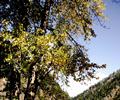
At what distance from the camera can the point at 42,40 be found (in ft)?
52.9

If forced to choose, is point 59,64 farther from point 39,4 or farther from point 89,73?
point 39,4

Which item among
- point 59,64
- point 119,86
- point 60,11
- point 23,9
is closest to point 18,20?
point 23,9

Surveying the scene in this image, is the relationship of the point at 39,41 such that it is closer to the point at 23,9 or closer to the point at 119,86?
the point at 23,9

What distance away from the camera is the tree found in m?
16.3

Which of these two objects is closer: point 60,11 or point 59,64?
point 59,64

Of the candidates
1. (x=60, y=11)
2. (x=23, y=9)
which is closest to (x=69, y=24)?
(x=60, y=11)

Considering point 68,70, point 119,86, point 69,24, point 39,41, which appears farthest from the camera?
point 119,86

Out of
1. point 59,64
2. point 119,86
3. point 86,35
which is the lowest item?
point 59,64

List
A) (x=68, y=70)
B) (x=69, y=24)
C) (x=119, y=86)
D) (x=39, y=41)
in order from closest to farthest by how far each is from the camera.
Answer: (x=39, y=41) → (x=68, y=70) → (x=69, y=24) → (x=119, y=86)

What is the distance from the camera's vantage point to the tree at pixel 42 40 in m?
16.3

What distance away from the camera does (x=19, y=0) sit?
59.7ft

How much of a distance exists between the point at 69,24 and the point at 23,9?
2565 millimetres

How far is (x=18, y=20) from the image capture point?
59.5 ft

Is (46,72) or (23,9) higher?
(23,9)
